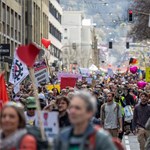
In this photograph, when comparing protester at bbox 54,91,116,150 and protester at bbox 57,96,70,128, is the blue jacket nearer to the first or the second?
protester at bbox 54,91,116,150

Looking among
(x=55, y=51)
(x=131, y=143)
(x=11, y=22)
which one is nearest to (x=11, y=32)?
(x=11, y=22)

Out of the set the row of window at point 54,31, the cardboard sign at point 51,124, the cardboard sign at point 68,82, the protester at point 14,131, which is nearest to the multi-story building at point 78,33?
the row of window at point 54,31

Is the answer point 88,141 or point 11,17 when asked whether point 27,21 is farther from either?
point 88,141

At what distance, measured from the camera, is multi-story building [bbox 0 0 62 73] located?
58.2m

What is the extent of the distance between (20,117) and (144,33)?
70.6 m

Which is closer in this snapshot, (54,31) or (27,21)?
(27,21)

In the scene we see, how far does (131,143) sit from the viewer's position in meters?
24.8

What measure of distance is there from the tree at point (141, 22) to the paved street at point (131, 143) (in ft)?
147

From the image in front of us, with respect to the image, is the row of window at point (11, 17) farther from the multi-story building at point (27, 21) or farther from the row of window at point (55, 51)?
the row of window at point (55, 51)

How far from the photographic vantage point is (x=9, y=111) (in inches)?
314

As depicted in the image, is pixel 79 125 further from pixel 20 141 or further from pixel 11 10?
pixel 11 10

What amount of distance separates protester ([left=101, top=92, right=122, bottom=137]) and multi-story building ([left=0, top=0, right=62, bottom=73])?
3599cm

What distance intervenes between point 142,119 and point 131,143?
588cm

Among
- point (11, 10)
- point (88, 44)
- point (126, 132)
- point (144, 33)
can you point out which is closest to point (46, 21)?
point (144, 33)
